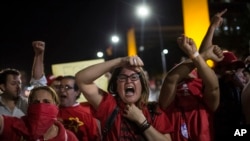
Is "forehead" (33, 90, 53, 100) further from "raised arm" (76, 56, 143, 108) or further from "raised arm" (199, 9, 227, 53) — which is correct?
"raised arm" (199, 9, 227, 53)

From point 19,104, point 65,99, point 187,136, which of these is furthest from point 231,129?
point 19,104

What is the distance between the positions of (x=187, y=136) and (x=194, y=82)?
26.5 inches

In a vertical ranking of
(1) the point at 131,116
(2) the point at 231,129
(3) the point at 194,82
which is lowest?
(2) the point at 231,129

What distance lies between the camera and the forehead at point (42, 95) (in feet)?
13.9

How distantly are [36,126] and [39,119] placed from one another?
0.08m

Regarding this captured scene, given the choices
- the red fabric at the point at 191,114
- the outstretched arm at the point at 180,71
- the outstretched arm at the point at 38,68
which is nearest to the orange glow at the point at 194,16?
the outstretched arm at the point at 38,68

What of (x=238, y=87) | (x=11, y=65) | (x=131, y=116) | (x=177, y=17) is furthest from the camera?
(x=11, y=65)

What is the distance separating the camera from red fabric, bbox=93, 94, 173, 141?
4.12m

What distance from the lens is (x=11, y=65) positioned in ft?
154

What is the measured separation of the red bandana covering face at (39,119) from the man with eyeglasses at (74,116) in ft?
3.94

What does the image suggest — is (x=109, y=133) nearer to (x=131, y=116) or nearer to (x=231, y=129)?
(x=131, y=116)

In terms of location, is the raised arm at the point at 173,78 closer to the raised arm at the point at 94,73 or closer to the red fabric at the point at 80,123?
the raised arm at the point at 94,73

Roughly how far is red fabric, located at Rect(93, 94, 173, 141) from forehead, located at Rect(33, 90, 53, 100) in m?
0.56

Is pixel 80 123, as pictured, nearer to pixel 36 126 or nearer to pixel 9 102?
pixel 9 102
